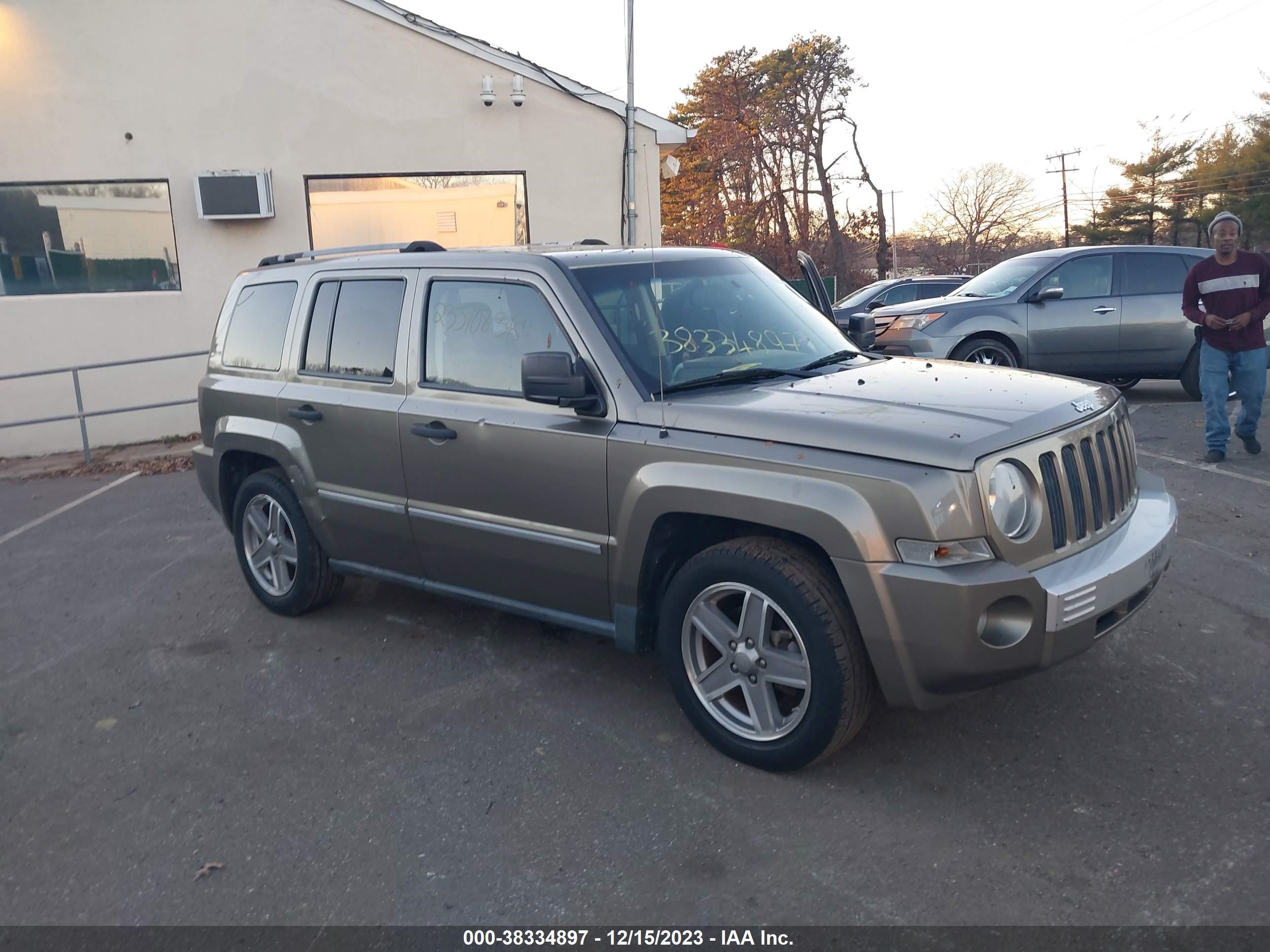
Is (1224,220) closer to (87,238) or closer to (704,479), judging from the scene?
(704,479)

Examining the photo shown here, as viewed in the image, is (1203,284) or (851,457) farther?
(1203,284)

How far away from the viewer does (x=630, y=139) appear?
1248 cm

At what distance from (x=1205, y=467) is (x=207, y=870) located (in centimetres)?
733

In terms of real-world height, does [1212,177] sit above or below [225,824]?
above

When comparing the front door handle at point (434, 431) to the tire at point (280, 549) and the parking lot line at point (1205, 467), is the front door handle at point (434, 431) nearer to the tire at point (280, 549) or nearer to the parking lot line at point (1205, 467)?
the tire at point (280, 549)

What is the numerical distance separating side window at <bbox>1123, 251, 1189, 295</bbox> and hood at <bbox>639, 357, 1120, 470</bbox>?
7.69 m

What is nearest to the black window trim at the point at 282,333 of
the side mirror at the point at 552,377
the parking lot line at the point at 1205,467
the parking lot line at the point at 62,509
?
the side mirror at the point at 552,377

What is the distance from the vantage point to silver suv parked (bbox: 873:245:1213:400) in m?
10.8

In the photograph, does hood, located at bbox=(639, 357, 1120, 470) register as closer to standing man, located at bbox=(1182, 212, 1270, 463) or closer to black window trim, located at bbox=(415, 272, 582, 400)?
black window trim, located at bbox=(415, 272, 582, 400)

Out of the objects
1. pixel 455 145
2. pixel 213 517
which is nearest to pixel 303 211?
pixel 455 145

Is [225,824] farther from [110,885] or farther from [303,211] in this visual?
[303,211]

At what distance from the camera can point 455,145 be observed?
12.5 metres

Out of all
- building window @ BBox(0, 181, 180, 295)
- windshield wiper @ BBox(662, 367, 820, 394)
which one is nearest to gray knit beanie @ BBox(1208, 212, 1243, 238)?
windshield wiper @ BBox(662, 367, 820, 394)
